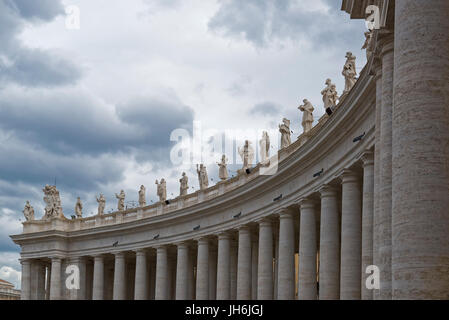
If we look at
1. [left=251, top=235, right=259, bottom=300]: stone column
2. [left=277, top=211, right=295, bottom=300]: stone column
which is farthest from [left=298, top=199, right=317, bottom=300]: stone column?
[left=251, top=235, right=259, bottom=300]: stone column

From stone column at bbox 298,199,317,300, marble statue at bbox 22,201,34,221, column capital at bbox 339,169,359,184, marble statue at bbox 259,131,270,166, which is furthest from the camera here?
marble statue at bbox 22,201,34,221

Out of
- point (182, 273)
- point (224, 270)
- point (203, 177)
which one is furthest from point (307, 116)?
point (182, 273)

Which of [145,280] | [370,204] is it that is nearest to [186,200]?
[145,280]

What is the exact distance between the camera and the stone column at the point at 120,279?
125 meters

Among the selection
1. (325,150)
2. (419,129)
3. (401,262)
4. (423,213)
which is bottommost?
(401,262)

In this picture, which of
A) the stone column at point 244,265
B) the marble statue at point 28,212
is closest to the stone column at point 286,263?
the stone column at point 244,265

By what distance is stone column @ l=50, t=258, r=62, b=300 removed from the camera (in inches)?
5330

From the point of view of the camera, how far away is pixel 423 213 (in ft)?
99.5

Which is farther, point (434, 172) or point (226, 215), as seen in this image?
point (226, 215)

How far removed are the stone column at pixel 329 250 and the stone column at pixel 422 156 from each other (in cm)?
3357

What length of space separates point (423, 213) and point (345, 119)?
30.7 meters

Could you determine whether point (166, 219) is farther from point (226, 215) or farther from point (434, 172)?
point (434, 172)

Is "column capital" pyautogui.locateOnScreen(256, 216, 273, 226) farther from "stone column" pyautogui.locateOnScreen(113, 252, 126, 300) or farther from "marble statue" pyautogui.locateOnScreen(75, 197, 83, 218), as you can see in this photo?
"marble statue" pyautogui.locateOnScreen(75, 197, 83, 218)

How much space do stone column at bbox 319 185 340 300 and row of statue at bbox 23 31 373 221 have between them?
8.60 m
